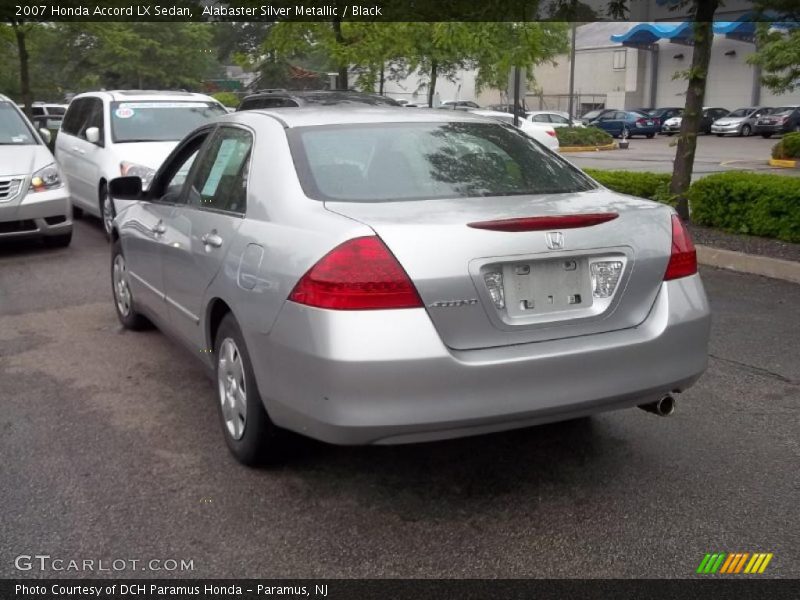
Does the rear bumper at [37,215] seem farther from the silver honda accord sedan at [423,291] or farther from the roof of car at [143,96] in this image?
the silver honda accord sedan at [423,291]

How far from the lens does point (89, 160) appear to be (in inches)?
437

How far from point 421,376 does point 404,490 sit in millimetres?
819

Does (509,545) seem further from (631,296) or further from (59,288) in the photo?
(59,288)

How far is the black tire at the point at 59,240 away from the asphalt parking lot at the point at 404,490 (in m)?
4.84

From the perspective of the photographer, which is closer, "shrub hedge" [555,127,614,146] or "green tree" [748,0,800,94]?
"green tree" [748,0,800,94]

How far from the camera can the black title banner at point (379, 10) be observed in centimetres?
1005

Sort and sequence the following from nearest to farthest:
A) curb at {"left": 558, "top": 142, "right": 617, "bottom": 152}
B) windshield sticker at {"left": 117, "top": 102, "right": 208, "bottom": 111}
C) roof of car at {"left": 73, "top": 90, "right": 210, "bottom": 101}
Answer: windshield sticker at {"left": 117, "top": 102, "right": 208, "bottom": 111}, roof of car at {"left": 73, "top": 90, "right": 210, "bottom": 101}, curb at {"left": 558, "top": 142, "right": 617, "bottom": 152}

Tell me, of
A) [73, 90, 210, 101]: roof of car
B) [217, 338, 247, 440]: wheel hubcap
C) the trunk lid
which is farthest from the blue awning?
[217, 338, 247, 440]: wheel hubcap

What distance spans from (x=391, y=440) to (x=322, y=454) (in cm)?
97

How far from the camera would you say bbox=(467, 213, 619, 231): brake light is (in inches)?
139

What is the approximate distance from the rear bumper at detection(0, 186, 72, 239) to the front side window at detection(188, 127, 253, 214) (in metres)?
5.25

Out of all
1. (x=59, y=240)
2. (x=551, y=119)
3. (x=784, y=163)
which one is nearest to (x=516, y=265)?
(x=59, y=240)

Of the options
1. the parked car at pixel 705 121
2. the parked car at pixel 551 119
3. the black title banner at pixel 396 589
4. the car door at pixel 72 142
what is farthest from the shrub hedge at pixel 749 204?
the parked car at pixel 705 121

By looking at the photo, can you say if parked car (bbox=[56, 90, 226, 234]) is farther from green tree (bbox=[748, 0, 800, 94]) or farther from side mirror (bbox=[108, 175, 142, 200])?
green tree (bbox=[748, 0, 800, 94])
